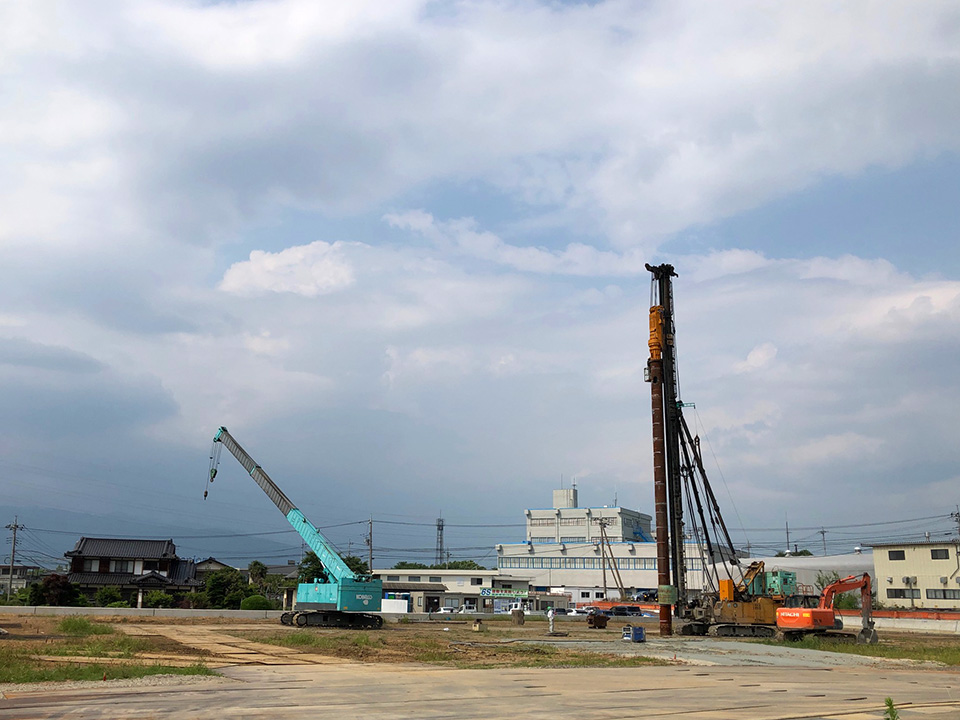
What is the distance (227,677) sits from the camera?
2392 centimetres

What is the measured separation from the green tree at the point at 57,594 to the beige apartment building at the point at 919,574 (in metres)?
75.0

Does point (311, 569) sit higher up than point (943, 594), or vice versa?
point (311, 569)

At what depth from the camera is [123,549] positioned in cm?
8869

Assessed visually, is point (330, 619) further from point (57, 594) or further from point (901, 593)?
point (901, 593)

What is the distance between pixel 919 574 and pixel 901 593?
119 inches

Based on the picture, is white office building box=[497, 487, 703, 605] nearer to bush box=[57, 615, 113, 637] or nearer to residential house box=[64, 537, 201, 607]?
residential house box=[64, 537, 201, 607]

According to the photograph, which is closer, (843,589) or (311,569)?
(843,589)

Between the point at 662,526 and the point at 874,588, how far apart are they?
50.3 metres

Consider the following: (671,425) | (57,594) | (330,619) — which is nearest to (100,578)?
(57,594)

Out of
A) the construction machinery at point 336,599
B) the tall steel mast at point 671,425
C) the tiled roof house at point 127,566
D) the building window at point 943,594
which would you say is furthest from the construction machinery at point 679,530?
the tiled roof house at point 127,566

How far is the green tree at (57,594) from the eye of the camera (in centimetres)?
7169

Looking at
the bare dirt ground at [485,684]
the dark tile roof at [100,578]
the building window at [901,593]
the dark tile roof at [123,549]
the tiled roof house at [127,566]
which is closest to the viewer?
the bare dirt ground at [485,684]

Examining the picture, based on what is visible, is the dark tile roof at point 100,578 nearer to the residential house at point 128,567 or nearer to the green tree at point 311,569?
the residential house at point 128,567

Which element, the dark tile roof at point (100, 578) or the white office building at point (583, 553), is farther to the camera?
the white office building at point (583, 553)
